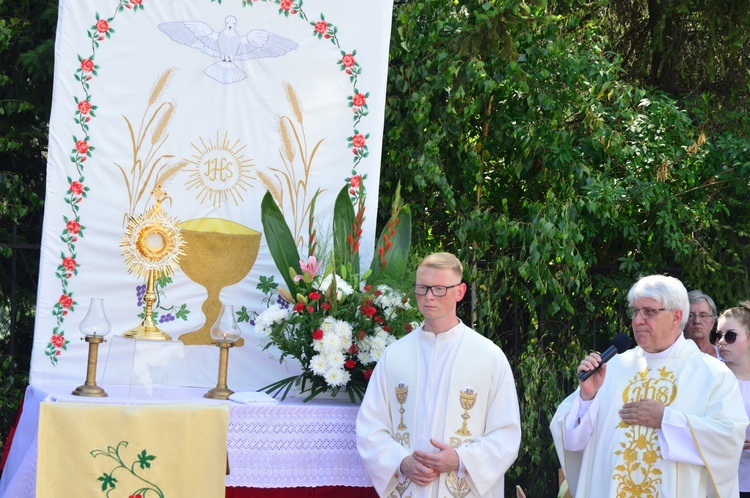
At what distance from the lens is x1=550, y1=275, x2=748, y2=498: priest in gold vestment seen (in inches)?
166

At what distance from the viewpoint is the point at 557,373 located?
7.03 m

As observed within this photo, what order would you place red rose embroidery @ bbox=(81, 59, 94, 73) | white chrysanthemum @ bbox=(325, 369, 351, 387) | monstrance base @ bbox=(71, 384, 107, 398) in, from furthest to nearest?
1. red rose embroidery @ bbox=(81, 59, 94, 73)
2. white chrysanthemum @ bbox=(325, 369, 351, 387)
3. monstrance base @ bbox=(71, 384, 107, 398)

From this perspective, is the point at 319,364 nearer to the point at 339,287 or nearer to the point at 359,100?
the point at 339,287

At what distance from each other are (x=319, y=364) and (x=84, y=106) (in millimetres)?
2037

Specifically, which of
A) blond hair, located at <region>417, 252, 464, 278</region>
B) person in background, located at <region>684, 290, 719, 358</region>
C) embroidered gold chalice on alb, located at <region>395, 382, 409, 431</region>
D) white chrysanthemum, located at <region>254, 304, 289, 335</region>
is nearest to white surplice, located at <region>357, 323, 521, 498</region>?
embroidered gold chalice on alb, located at <region>395, 382, 409, 431</region>

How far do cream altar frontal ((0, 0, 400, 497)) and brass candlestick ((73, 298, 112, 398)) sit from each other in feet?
1.12

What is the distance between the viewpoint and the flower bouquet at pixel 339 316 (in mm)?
5004

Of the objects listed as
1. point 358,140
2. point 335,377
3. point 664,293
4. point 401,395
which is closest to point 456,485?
point 401,395

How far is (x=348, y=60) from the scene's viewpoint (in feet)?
19.7

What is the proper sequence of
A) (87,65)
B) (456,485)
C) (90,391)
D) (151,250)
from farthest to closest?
(87,65), (151,250), (90,391), (456,485)

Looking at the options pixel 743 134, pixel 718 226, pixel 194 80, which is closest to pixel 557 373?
pixel 718 226

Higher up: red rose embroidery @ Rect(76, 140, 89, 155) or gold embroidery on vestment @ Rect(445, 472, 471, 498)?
red rose embroidery @ Rect(76, 140, 89, 155)

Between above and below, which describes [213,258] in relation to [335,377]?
above

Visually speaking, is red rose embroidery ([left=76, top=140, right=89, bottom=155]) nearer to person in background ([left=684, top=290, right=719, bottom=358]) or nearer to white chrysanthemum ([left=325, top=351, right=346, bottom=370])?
white chrysanthemum ([left=325, top=351, right=346, bottom=370])
